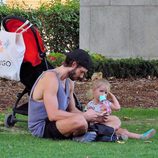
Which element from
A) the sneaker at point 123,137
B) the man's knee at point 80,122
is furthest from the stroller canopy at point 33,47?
the sneaker at point 123,137

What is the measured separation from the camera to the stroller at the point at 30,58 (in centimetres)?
862

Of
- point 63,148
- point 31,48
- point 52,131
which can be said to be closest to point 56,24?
point 31,48

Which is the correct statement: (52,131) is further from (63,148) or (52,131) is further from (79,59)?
(79,59)

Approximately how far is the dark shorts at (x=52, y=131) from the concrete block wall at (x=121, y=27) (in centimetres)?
900

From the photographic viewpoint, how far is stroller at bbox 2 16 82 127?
862cm

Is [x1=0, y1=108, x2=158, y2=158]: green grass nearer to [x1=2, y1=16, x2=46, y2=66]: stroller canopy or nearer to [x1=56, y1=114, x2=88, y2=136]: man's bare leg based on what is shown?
[x1=56, y1=114, x2=88, y2=136]: man's bare leg

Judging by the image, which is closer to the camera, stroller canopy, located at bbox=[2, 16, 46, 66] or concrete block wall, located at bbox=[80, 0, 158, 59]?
stroller canopy, located at bbox=[2, 16, 46, 66]

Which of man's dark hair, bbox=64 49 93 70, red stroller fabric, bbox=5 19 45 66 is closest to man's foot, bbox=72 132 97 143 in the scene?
man's dark hair, bbox=64 49 93 70

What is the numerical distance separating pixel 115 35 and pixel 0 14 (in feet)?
15.1

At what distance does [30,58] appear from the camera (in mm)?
8625

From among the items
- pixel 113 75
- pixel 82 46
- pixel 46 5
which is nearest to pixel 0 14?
pixel 46 5

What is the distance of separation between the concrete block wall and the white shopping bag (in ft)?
26.6

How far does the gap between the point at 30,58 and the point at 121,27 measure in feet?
26.8

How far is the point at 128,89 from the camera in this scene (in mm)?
13555
